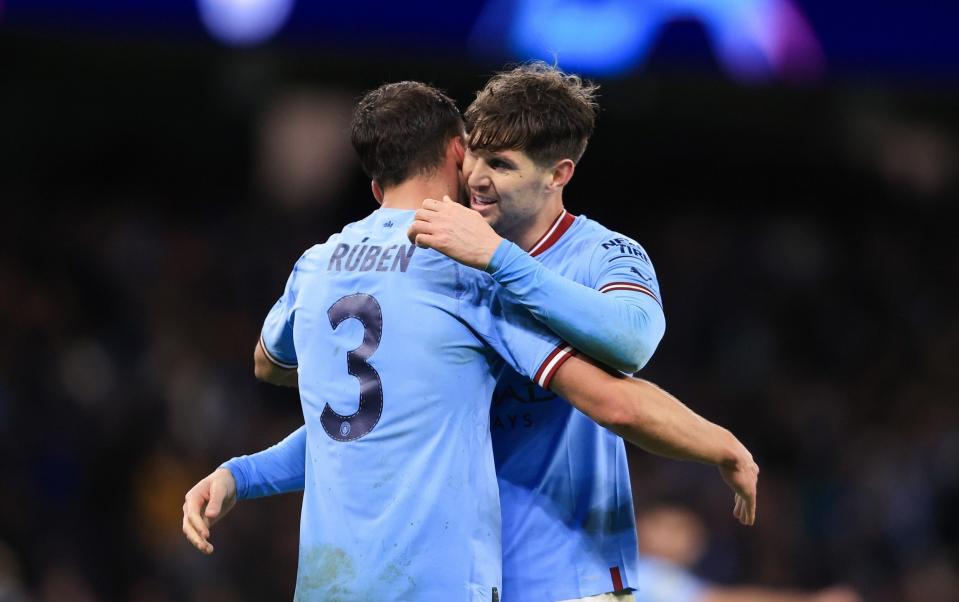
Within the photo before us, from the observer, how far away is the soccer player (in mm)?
3230

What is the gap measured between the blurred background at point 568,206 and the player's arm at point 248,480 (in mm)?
3591

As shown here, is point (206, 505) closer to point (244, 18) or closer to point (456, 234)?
point (456, 234)

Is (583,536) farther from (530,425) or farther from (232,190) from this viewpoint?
(232,190)

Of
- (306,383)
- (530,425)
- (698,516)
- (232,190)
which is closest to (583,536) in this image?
(530,425)

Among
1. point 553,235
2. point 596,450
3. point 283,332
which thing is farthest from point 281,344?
point 596,450

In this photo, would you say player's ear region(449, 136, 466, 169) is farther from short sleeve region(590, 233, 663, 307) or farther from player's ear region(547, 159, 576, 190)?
short sleeve region(590, 233, 663, 307)

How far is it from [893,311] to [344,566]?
1029 centimetres

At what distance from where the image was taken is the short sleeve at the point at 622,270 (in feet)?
10.9

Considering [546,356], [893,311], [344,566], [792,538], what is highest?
[546,356]

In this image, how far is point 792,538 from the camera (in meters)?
10.2

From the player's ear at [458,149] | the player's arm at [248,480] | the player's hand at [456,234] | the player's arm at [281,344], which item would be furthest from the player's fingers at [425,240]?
the player's arm at [248,480]

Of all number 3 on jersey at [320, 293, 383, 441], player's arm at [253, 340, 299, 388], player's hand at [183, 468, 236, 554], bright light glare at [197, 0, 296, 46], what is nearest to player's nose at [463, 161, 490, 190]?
number 3 on jersey at [320, 293, 383, 441]

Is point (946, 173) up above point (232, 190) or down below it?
above

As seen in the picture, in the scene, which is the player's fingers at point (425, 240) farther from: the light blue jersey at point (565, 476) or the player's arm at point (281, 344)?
the player's arm at point (281, 344)
